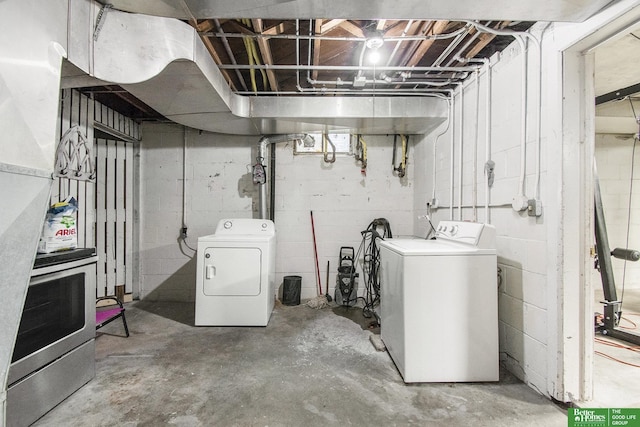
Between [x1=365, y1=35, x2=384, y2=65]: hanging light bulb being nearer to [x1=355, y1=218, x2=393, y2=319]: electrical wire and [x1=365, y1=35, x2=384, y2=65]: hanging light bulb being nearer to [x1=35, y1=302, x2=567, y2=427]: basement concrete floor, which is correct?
[x1=355, y1=218, x2=393, y2=319]: electrical wire

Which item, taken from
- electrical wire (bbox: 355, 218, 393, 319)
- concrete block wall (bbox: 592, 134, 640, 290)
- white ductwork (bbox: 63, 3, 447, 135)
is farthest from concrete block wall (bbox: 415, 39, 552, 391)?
→ concrete block wall (bbox: 592, 134, 640, 290)

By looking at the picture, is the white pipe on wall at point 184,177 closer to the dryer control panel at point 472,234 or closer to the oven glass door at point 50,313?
the oven glass door at point 50,313

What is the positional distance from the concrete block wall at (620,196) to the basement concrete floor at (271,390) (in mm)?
3334

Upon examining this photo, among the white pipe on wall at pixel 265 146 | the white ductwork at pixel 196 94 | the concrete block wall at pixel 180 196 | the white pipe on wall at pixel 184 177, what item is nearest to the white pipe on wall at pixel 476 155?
the white ductwork at pixel 196 94

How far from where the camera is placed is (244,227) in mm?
3189

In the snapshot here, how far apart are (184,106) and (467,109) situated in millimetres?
2608

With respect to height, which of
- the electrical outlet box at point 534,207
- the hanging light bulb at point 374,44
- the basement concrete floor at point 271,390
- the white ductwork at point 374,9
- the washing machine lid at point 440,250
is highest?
the hanging light bulb at point 374,44

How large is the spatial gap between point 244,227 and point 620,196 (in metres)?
4.96

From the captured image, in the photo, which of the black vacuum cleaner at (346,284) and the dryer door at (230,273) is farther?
the black vacuum cleaner at (346,284)

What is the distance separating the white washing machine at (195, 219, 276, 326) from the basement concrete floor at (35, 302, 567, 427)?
22 centimetres

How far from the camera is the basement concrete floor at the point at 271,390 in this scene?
1.50m

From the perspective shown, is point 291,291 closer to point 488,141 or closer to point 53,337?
point 53,337

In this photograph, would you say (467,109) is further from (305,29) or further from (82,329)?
(82,329)

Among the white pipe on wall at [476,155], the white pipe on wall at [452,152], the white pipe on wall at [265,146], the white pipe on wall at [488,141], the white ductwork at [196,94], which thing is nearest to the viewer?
the white ductwork at [196,94]
